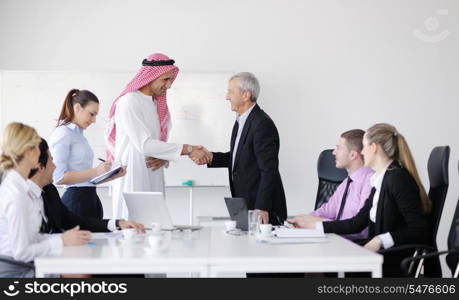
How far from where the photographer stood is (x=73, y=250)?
Answer: 2666 millimetres

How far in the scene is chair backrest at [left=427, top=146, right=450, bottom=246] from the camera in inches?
129

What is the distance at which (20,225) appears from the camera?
2627 millimetres

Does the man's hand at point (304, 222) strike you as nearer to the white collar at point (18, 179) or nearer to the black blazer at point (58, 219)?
the black blazer at point (58, 219)

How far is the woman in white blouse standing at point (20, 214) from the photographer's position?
261 centimetres

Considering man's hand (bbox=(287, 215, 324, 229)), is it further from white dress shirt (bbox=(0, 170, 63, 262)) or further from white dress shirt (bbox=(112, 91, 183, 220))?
white dress shirt (bbox=(0, 170, 63, 262))

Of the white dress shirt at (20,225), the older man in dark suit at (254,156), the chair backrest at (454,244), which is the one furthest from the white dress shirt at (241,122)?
the white dress shirt at (20,225)

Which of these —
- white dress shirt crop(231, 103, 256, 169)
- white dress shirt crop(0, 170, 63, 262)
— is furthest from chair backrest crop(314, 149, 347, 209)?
white dress shirt crop(0, 170, 63, 262)

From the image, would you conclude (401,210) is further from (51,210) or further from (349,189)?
(51,210)

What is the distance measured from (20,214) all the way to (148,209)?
0.86 m

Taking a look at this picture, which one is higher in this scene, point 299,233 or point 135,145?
point 135,145

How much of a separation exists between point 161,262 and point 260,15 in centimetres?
379

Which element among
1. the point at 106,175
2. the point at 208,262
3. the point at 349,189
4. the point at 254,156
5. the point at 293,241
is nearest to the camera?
the point at 208,262

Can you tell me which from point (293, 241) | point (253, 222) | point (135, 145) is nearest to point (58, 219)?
point (135, 145)

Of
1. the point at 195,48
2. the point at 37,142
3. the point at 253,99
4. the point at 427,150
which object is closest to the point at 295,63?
the point at 195,48
